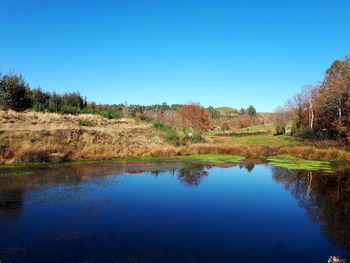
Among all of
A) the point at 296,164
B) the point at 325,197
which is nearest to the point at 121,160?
the point at 296,164

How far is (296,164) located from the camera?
87.7 feet

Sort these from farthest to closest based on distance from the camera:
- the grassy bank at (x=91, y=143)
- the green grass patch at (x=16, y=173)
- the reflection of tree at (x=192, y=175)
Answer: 1. the grassy bank at (x=91, y=143)
2. the reflection of tree at (x=192, y=175)
3. the green grass patch at (x=16, y=173)

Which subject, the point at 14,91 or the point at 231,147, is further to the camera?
the point at 231,147

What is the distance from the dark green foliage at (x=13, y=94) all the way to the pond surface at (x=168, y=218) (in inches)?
619

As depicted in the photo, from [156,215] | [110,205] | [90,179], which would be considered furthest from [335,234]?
[90,179]

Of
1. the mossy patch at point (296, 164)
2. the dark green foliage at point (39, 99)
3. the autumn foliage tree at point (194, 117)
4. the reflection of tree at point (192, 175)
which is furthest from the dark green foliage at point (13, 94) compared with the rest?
the autumn foliage tree at point (194, 117)

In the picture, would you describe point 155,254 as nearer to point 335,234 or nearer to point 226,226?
point 226,226

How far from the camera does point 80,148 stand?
26562 millimetres

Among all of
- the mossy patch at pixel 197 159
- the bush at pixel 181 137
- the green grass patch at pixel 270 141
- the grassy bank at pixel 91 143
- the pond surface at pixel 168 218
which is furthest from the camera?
the green grass patch at pixel 270 141

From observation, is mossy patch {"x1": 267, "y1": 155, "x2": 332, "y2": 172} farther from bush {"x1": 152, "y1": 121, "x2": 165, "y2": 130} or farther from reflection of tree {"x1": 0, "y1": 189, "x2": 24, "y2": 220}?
reflection of tree {"x1": 0, "y1": 189, "x2": 24, "y2": 220}

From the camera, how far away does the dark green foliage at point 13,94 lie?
107 ft

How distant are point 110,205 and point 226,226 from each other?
4.76 meters

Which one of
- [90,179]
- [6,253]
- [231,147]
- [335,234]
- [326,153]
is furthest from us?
[231,147]

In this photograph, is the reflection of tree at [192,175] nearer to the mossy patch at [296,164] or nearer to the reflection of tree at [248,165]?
the reflection of tree at [248,165]
